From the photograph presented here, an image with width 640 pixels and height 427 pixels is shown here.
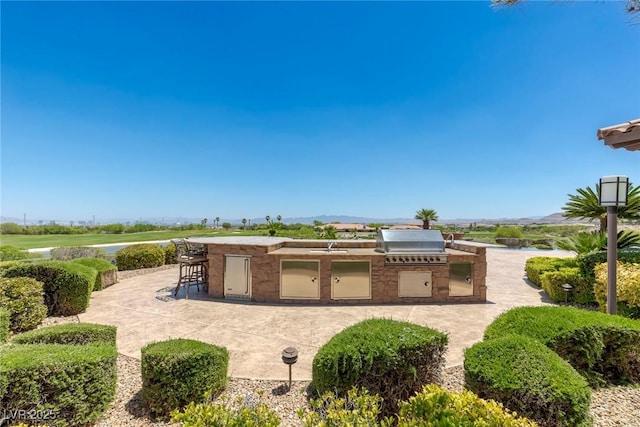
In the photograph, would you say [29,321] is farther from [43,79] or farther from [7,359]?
[43,79]

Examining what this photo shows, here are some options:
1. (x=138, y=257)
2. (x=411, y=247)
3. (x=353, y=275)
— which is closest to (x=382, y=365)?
(x=353, y=275)

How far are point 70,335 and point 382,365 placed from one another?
14.2 feet

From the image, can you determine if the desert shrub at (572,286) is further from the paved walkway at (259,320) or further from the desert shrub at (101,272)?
the desert shrub at (101,272)

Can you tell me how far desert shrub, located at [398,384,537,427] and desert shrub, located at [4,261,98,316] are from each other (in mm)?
8575

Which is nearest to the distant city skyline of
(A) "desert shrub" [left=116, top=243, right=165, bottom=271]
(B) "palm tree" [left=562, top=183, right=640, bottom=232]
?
(B) "palm tree" [left=562, top=183, right=640, bottom=232]

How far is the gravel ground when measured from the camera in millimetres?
2984

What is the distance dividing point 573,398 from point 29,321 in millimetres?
9232

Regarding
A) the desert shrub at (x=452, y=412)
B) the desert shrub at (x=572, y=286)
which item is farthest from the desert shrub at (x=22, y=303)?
the desert shrub at (x=572, y=286)

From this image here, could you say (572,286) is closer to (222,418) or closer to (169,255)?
(222,418)

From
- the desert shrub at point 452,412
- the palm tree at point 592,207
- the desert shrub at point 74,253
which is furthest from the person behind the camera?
the desert shrub at point 74,253

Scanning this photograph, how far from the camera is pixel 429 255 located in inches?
313

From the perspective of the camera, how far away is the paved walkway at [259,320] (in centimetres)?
477

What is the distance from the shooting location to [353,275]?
26.1 feet

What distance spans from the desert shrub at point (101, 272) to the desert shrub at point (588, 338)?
1148 centimetres
